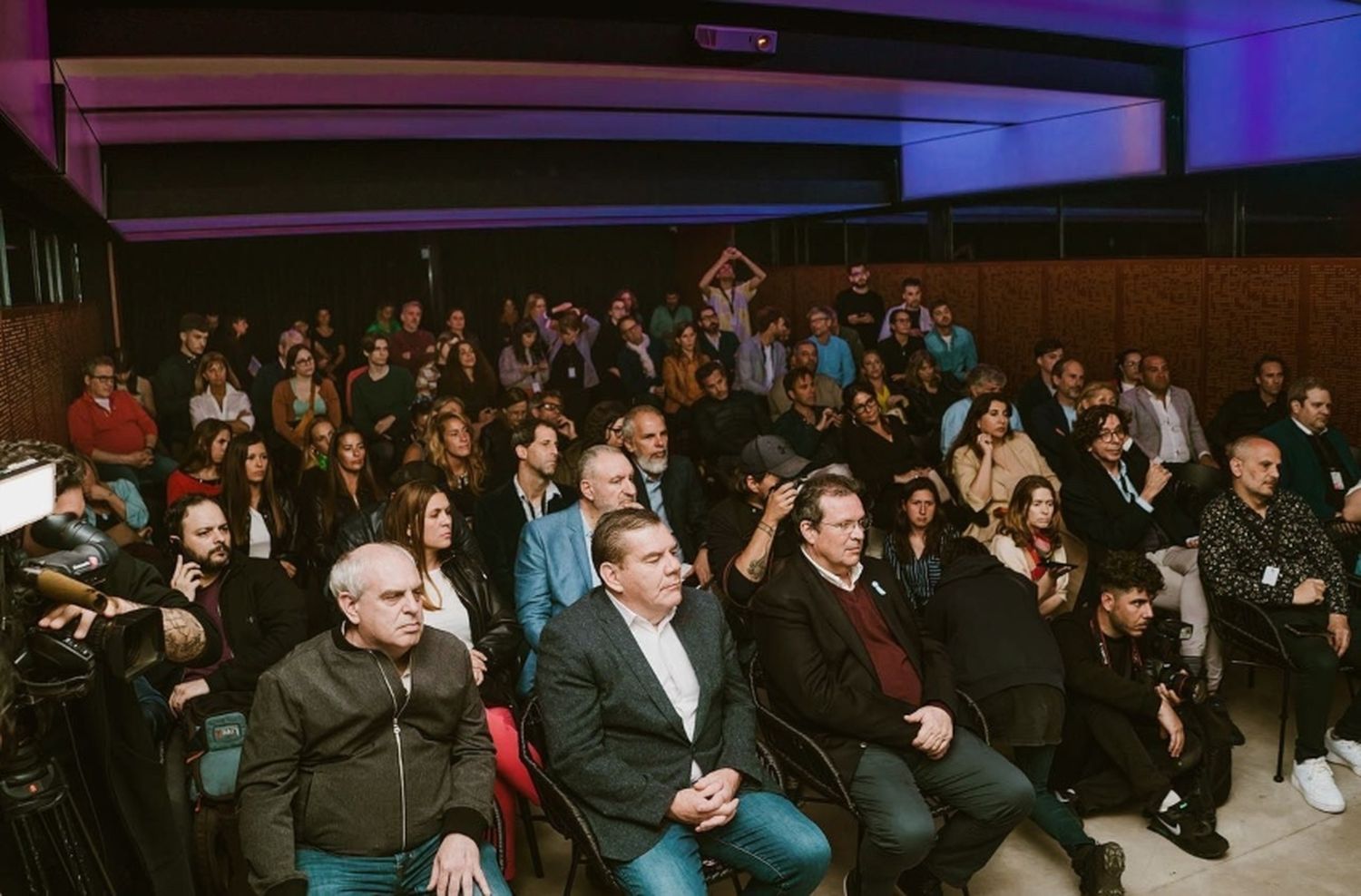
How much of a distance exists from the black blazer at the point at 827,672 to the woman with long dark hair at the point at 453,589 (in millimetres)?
855

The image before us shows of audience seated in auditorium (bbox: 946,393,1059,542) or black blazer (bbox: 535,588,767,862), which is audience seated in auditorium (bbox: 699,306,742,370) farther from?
black blazer (bbox: 535,588,767,862)

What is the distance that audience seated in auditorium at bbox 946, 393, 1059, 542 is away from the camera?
538cm

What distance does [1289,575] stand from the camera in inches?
175

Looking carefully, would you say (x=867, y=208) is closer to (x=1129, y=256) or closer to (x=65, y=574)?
(x=1129, y=256)

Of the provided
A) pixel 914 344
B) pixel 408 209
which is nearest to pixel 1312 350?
pixel 914 344

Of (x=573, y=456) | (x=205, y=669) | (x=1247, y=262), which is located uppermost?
(x=1247, y=262)

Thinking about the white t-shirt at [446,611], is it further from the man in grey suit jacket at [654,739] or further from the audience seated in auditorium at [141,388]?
the audience seated in auditorium at [141,388]

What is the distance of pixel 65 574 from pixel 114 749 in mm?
435

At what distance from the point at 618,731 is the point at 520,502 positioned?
1.75m

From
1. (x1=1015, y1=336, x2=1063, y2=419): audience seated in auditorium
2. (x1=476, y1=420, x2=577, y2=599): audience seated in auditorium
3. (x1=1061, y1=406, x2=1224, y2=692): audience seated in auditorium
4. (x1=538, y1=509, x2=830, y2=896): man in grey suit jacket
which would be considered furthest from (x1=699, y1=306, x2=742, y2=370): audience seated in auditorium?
(x1=538, y1=509, x2=830, y2=896): man in grey suit jacket

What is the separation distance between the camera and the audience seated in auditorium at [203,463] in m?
5.12

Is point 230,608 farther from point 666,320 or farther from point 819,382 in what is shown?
point 666,320

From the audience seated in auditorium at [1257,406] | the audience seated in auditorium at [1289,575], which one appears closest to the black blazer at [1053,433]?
the audience seated in auditorium at [1257,406]

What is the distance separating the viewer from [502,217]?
9969mm
